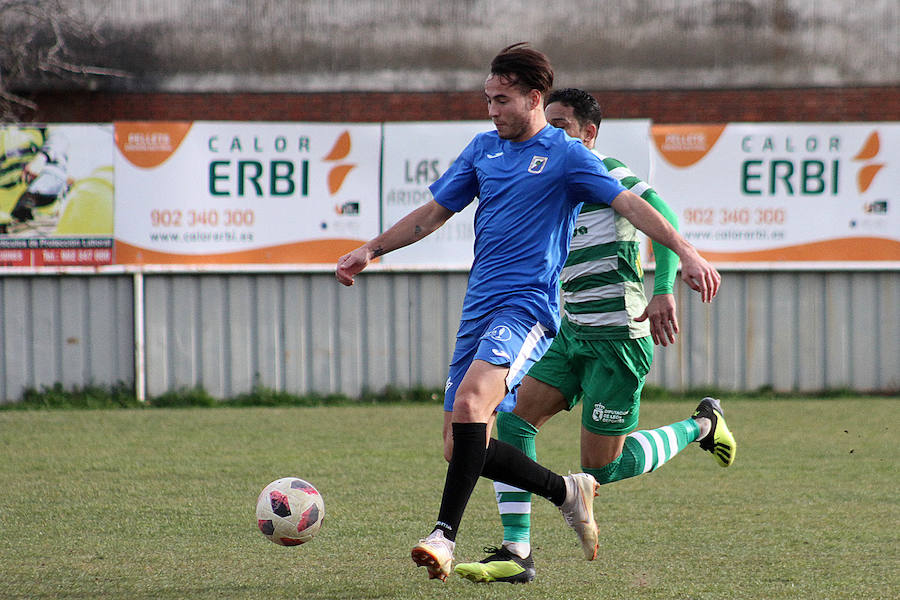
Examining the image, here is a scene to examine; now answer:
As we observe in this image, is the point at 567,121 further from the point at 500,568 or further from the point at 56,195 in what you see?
the point at 56,195

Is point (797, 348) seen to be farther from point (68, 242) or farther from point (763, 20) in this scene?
point (68, 242)

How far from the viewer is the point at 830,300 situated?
464 inches

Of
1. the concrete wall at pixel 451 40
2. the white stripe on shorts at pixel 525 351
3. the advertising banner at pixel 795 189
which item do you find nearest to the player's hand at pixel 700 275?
the white stripe on shorts at pixel 525 351

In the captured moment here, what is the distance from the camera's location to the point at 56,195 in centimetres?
1173

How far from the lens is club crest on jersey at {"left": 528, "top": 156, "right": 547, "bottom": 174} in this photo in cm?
458

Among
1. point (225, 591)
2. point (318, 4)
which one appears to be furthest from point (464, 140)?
point (225, 591)

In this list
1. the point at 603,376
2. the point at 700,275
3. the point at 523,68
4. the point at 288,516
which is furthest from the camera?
the point at 603,376

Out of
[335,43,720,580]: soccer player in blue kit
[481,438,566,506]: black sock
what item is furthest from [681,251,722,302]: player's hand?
[481,438,566,506]: black sock

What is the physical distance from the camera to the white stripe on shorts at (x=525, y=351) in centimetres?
448

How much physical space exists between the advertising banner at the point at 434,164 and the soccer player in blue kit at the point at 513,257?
280 inches

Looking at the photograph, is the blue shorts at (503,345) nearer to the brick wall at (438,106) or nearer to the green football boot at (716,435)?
the green football boot at (716,435)

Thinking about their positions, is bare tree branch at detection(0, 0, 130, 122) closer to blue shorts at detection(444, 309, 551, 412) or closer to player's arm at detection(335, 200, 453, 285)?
player's arm at detection(335, 200, 453, 285)

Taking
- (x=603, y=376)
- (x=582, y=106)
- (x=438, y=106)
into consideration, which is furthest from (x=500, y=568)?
(x=438, y=106)

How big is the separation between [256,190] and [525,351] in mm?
7980
